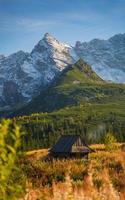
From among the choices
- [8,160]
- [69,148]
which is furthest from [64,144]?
[8,160]

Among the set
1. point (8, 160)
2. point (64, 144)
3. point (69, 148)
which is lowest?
point (69, 148)

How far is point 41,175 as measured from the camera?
25.1 metres

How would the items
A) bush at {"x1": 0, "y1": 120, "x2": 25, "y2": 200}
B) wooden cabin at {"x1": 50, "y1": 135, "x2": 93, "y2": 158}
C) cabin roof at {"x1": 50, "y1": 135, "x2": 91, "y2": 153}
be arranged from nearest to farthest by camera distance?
bush at {"x1": 0, "y1": 120, "x2": 25, "y2": 200}, wooden cabin at {"x1": 50, "y1": 135, "x2": 93, "y2": 158}, cabin roof at {"x1": 50, "y1": 135, "x2": 91, "y2": 153}

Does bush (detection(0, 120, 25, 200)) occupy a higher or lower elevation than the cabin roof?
higher

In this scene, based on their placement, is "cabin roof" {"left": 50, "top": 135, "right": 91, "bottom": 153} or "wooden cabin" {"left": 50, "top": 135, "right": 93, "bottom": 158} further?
"cabin roof" {"left": 50, "top": 135, "right": 91, "bottom": 153}

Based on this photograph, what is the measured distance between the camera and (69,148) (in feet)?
246

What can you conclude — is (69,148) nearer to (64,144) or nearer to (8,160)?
(64,144)

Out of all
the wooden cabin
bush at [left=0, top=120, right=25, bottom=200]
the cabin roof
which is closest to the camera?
bush at [left=0, top=120, right=25, bottom=200]

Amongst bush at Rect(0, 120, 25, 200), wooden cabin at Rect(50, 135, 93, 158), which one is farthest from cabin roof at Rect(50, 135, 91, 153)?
bush at Rect(0, 120, 25, 200)

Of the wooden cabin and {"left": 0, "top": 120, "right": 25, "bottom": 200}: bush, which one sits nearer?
{"left": 0, "top": 120, "right": 25, "bottom": 200}: bush

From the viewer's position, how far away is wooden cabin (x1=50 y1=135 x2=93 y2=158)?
73.9 m

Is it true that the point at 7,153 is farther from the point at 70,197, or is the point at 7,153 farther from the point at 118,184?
the point at 118,184

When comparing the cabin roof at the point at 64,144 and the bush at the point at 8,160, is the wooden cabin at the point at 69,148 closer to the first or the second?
the cabin roof at the point at 64,144

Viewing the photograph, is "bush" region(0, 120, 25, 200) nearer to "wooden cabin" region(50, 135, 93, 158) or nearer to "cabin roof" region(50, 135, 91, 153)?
"wooden cabin" region(50, 135, 93, 158)
